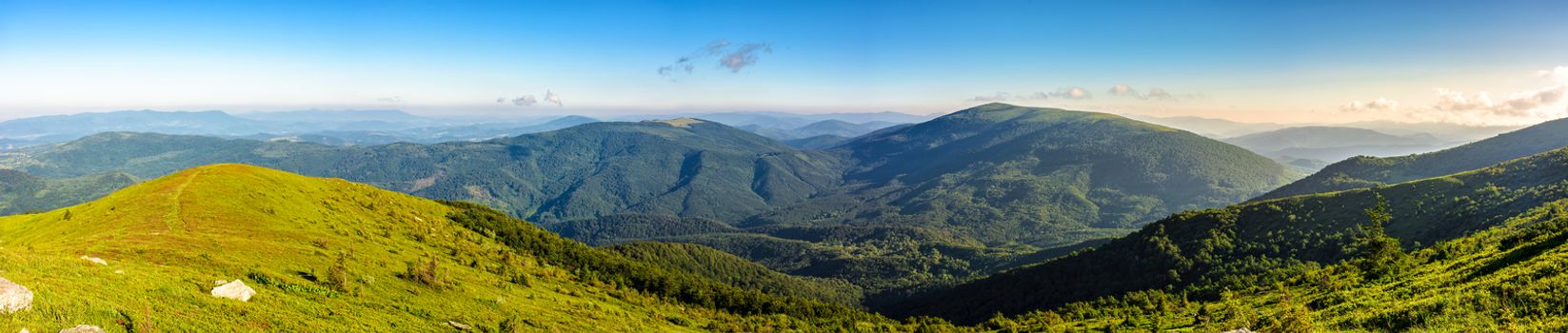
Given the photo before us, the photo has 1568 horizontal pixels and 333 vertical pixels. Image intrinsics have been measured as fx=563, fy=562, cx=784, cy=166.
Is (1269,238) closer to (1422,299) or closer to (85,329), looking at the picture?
(1422,299)

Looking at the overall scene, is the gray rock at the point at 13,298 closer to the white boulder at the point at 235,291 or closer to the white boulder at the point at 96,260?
the white boulder at the point at 235,291

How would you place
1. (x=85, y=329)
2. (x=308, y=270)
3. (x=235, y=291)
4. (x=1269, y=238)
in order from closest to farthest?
(x=85, y=329), (x=235, y=291), (x=308, y=270), (x=1269, y=238)

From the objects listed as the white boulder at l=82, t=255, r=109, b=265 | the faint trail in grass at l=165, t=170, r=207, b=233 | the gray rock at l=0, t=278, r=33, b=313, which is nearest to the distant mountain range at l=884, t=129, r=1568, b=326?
the gray rock at l=0, t=278, r=33, b=313

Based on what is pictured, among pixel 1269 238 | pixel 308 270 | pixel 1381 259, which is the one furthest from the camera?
pixel 1269 238

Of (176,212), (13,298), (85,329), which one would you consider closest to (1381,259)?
(85,329)

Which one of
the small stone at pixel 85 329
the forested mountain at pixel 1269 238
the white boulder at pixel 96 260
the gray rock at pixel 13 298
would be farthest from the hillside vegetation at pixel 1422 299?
the white boulder at pixel 96 260

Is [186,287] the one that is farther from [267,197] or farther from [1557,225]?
[1557,225]
